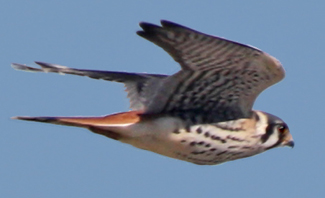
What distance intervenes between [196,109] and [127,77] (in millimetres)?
665

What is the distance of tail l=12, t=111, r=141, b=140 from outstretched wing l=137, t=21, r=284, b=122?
0.19m

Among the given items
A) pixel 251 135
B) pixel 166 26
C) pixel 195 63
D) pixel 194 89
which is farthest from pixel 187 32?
pixel 251 135

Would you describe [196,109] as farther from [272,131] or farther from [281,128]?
[281,128]

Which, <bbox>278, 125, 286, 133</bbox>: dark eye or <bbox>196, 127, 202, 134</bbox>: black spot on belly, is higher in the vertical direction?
<bbox>196, 127, 202, 134</bbox>: black spot on belly

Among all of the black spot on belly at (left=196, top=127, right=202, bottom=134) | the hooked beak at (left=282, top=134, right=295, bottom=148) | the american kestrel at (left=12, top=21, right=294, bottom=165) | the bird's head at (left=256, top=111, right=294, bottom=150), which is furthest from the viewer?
the hooked beak at (left=282, top=134, right=295, bottom=148)

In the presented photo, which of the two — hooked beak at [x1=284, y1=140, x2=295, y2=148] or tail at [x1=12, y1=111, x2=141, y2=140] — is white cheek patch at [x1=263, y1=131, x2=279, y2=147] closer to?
hooked beak at [x1=284, y1=140, x2=295, y2=148]

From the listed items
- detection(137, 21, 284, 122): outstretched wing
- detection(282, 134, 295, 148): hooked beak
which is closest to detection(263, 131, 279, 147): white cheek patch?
detection(282, 134, 295, 148): hooked beak

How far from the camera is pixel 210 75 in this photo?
617 centimetres

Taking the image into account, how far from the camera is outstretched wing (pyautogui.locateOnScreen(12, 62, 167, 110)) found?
635 cm

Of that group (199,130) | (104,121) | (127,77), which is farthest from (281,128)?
(104,121)

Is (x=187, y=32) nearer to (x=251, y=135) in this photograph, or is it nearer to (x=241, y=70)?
(x=241, y=70)

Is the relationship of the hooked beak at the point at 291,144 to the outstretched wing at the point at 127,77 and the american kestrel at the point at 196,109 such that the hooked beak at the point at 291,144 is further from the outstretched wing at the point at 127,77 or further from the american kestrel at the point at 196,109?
the outstretched wing at the point at 127,77

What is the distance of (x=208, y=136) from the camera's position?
649 centimetres

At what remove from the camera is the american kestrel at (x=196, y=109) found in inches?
237
